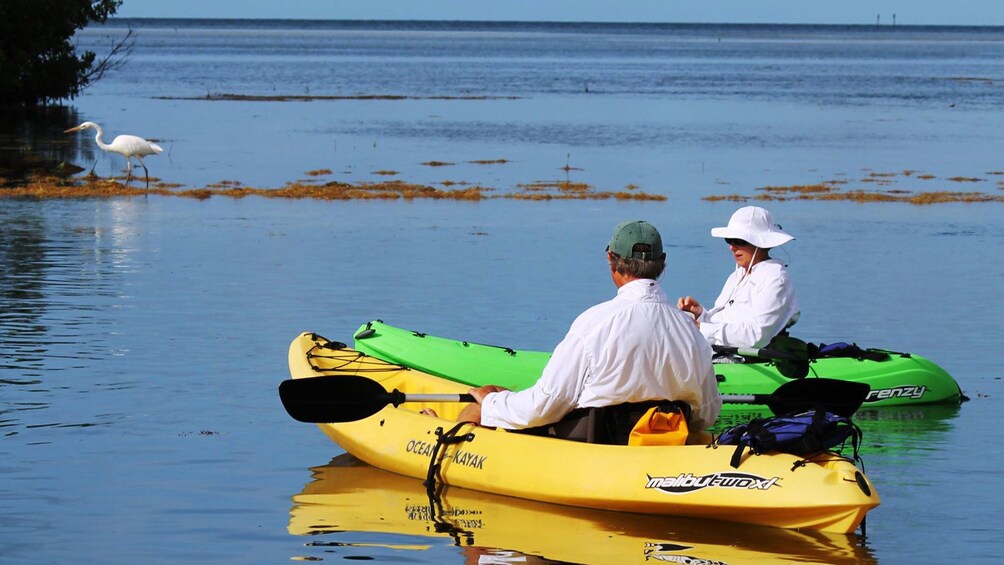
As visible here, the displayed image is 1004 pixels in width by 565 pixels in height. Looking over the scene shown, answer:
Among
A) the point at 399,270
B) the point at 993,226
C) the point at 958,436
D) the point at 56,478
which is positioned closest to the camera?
the point at 56,478

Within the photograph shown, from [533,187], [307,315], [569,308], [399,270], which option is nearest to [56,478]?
[307,315]

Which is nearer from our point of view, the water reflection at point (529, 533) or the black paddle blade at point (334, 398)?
the water reflection at point (529, 533)

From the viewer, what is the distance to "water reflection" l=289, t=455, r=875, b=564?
745cm

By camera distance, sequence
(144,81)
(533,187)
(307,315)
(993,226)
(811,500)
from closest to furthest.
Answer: (811,500), (307,315), (993,226), (533,187), (144,81)

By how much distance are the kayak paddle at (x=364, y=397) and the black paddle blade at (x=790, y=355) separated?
165cm

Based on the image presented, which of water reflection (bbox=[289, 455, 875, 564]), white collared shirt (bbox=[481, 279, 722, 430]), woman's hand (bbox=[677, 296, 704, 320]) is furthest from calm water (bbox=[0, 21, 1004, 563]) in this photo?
woman's hand (bbox=[677, 296, 704, 320])

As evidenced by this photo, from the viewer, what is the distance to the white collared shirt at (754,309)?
1010cm

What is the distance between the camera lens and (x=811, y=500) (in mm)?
7367

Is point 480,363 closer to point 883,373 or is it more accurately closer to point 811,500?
point 883,373

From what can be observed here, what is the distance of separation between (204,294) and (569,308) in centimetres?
368

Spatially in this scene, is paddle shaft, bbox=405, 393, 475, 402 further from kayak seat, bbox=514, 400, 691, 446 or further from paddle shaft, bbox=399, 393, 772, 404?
kayak seat, bbox=514, 400, 691, 446

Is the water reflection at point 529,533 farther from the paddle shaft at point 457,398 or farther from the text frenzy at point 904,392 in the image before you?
the text frenzy at point 904,392

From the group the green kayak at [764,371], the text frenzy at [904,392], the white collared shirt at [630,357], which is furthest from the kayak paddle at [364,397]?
the text frenzy at [904,392]

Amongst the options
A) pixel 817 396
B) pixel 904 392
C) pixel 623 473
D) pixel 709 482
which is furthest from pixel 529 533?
pixel 904 392
